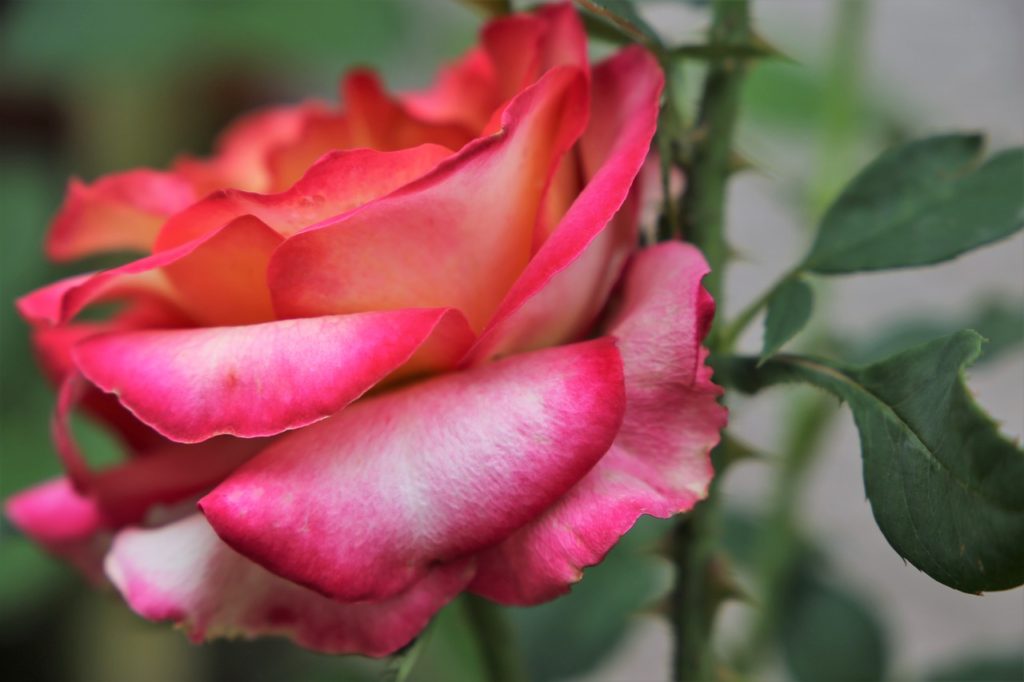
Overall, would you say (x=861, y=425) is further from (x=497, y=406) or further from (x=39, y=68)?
(x=39, y=68)

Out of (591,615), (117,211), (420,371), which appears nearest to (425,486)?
Answer: (420,371)

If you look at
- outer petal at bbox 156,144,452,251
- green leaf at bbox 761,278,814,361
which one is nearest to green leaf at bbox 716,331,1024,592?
green leaf at bbox 761,278,814,361

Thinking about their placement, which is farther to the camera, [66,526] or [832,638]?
[832,638]

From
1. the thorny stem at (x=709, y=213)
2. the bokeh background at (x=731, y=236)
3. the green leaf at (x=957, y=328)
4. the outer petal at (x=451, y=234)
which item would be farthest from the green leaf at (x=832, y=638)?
the outer petal at (x=451, y=234)

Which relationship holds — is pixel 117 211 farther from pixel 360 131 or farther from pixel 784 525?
pixel 784 525

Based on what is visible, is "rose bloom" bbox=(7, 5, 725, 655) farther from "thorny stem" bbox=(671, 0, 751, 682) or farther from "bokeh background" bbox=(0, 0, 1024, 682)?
"bokeh background" bbox=(0, 0, 1024, 682)
